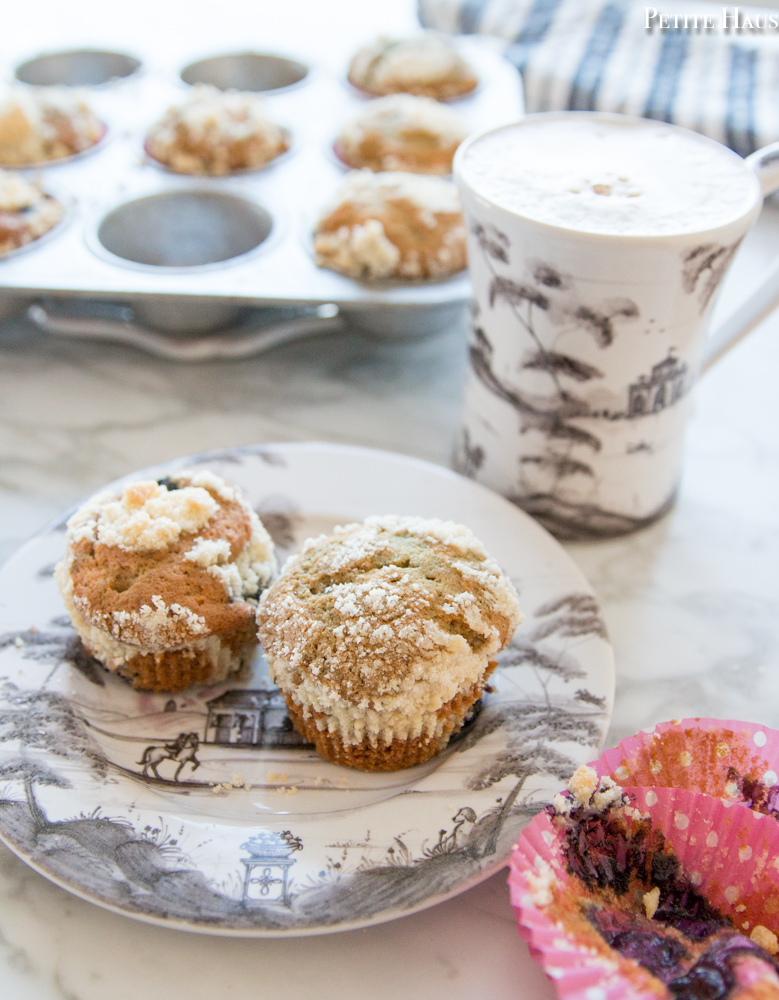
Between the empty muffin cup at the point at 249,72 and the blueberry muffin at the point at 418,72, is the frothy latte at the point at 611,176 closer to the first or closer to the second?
the blueberry muffin at the point at 418,72

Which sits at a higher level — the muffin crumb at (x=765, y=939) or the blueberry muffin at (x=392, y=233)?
the blueberry muffin at (x=392, y=233)

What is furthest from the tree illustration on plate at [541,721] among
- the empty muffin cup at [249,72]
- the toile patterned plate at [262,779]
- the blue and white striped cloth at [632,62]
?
the empty muffin cup at [249,72]

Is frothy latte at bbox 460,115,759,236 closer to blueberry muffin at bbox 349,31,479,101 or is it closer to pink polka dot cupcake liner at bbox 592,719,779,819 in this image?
pink polka dot cupcake liner at bbox 592,719,779,819

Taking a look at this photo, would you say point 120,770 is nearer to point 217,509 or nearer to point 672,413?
point 217,509

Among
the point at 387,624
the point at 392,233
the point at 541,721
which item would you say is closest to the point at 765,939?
the point at 541,721

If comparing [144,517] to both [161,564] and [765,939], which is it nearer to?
[161,564]

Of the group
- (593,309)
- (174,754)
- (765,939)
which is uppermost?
(593,309)
